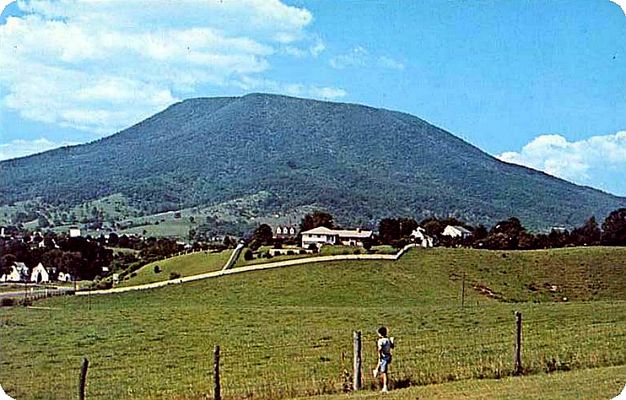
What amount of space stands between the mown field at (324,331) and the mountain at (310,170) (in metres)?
10.7

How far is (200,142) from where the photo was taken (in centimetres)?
6066

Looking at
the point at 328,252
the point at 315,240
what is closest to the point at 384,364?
the point at 328,252

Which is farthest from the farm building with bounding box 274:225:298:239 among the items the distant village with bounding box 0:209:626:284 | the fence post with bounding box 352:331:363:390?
the fence post with bounding box 352:331:363:390

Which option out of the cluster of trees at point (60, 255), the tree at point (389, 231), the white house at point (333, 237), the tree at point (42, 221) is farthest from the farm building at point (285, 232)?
the tree at point (42, 221)

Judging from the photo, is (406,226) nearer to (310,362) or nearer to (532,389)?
(310,362)

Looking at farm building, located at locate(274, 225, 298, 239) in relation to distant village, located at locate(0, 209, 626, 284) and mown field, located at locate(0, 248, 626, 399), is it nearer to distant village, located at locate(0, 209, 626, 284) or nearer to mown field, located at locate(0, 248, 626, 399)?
distant village, located at locate(0, 209, 626, 284)

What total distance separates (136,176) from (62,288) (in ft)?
104

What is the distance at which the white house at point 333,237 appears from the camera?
40.2 m

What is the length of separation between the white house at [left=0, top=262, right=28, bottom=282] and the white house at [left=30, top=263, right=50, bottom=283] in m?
0.61

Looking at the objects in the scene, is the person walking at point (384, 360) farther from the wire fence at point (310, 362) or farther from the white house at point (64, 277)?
the white house at point (64, 277)

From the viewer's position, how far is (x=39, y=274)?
2031cm

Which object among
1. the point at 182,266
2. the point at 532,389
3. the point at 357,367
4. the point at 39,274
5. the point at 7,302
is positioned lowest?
the point at 532,389

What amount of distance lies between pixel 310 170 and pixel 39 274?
41.6 meters

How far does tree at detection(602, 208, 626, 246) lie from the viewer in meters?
35.9
